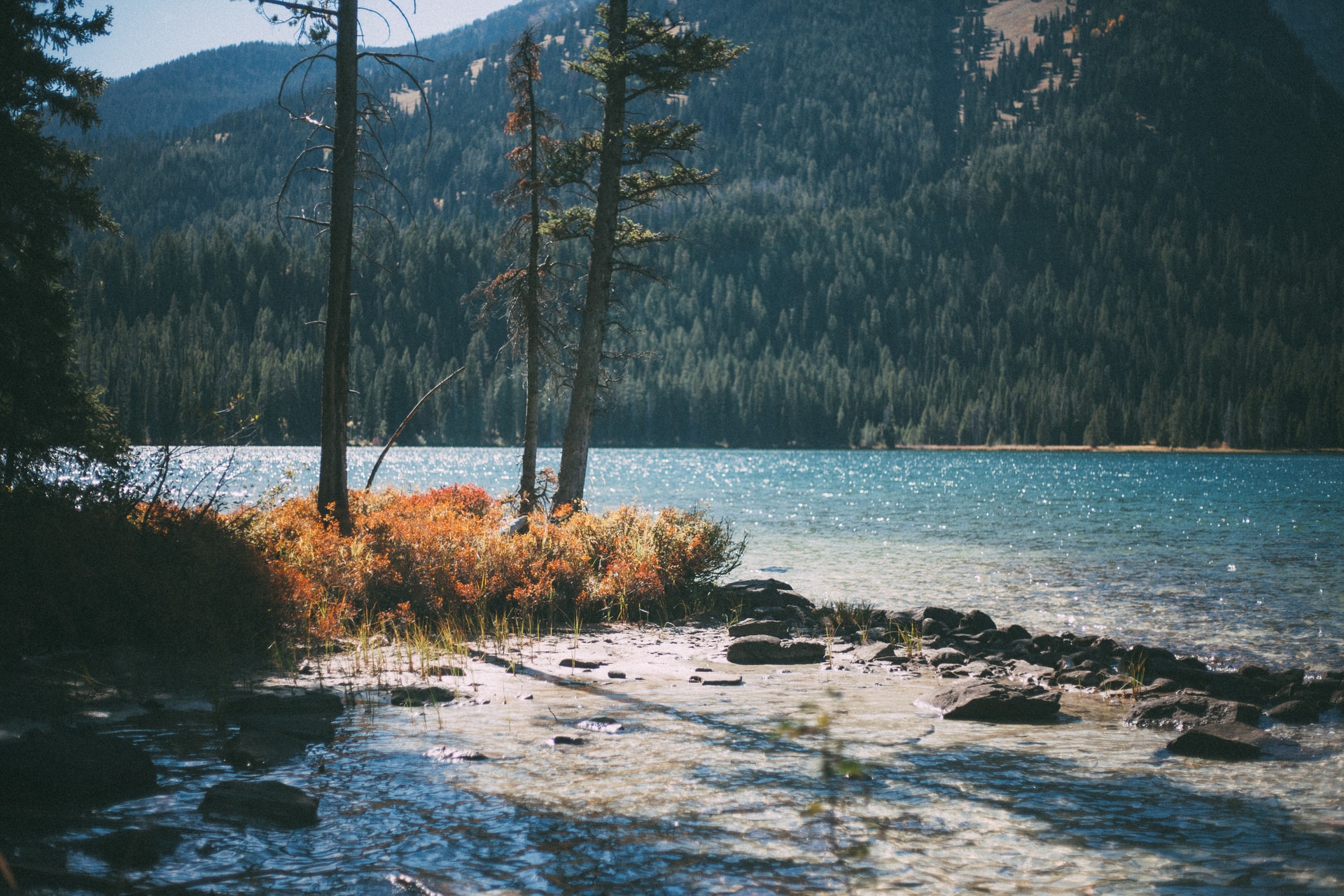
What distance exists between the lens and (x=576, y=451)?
1836 centimetres

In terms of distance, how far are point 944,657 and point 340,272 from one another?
1104 centimetres

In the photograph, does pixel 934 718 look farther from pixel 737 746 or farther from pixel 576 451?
pixel 576 451

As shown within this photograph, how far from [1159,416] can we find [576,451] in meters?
162

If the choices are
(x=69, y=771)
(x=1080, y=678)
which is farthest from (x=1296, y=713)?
(x=69, y=771)

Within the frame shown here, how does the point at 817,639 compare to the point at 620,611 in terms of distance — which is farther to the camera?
the point at 620,611

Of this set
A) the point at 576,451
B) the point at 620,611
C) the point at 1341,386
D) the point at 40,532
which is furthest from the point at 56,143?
the point at 1341,386

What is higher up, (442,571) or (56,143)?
(56,143)

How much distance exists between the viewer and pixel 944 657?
11.9 meters

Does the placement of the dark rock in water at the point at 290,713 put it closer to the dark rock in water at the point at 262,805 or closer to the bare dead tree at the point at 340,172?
the dark rock in water at the point at 262,805

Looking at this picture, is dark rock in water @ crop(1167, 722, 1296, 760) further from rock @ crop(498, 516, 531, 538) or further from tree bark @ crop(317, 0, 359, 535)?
tree bark @ crop(317, 0, 359, 535)

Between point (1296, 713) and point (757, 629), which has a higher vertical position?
point (1296, 713)

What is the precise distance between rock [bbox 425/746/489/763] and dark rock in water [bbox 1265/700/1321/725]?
26.2 ft

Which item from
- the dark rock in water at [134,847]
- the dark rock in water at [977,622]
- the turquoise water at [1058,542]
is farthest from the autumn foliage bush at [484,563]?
the dark rock in water at [134,847]

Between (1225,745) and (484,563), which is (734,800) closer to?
(1225,745)
